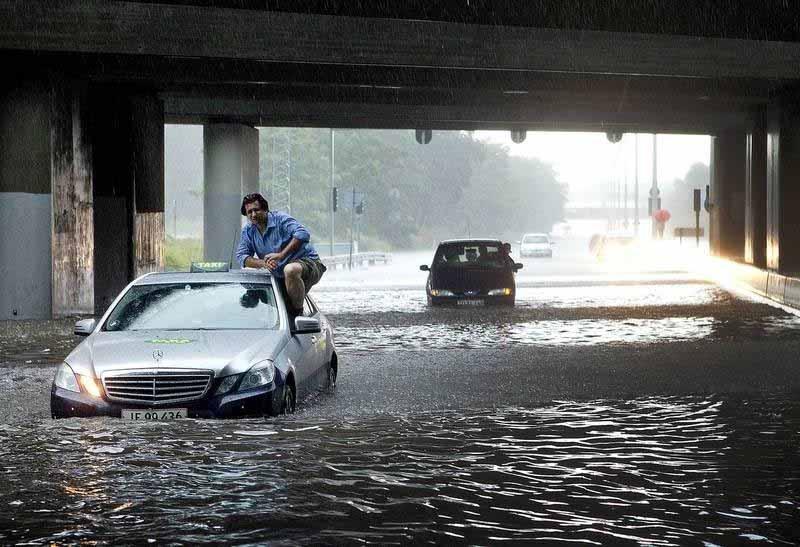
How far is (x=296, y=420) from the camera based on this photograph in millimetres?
10625

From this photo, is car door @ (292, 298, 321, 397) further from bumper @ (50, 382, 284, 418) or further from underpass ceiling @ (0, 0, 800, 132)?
underpass ceiling @ (0, 0, 800, 132)

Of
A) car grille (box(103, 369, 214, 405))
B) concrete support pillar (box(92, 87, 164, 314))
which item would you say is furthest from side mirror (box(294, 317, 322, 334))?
concrete support pillar (box(92, 87, 164, 314))

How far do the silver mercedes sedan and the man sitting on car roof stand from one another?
875 millimetres

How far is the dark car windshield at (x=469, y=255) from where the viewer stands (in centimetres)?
2847

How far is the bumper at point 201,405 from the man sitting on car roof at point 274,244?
2668mm

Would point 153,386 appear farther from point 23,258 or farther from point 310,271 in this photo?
point 23,258

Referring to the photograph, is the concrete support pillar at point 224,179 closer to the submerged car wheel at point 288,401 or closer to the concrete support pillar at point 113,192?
the concrete support pillar at point 113,192

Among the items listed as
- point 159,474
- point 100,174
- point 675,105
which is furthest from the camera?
point 675,105

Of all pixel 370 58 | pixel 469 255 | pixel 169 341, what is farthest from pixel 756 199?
pixel 169 341

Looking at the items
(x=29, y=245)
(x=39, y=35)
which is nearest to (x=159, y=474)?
(x=39, y=35)

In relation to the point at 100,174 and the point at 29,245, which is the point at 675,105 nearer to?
the point at 100,174

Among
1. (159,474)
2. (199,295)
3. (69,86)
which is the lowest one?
(159,474)

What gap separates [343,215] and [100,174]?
8354 centimetres

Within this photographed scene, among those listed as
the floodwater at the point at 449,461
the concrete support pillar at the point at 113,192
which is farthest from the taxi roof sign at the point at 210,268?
the concrete support pillar at the point at 113,192
